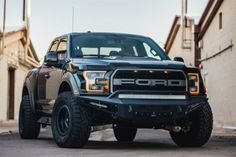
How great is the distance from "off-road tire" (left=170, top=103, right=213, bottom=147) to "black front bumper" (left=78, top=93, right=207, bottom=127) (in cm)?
34

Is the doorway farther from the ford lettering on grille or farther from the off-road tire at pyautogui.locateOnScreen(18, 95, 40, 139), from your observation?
the ford lettering on grille

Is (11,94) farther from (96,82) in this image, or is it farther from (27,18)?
(96,82)

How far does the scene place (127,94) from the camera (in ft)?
30.8

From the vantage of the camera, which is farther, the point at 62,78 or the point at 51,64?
the point at 51,64

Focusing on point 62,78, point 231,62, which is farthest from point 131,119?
point 231,62

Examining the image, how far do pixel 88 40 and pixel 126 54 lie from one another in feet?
2.19

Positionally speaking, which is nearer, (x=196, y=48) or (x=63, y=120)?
(x=63, y=120)

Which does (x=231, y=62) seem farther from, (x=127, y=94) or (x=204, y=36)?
(x=127, y=94)

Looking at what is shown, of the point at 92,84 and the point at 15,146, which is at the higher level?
the point at 92,84

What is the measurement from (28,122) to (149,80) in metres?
3.70

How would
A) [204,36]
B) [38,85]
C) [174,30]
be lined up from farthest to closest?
[174,30]
[204,36]
[38,85]

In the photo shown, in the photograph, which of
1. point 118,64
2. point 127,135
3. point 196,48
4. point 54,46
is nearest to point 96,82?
point 118,64

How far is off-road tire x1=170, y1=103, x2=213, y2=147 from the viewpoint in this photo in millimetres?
10023

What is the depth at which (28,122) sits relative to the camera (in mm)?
12555
